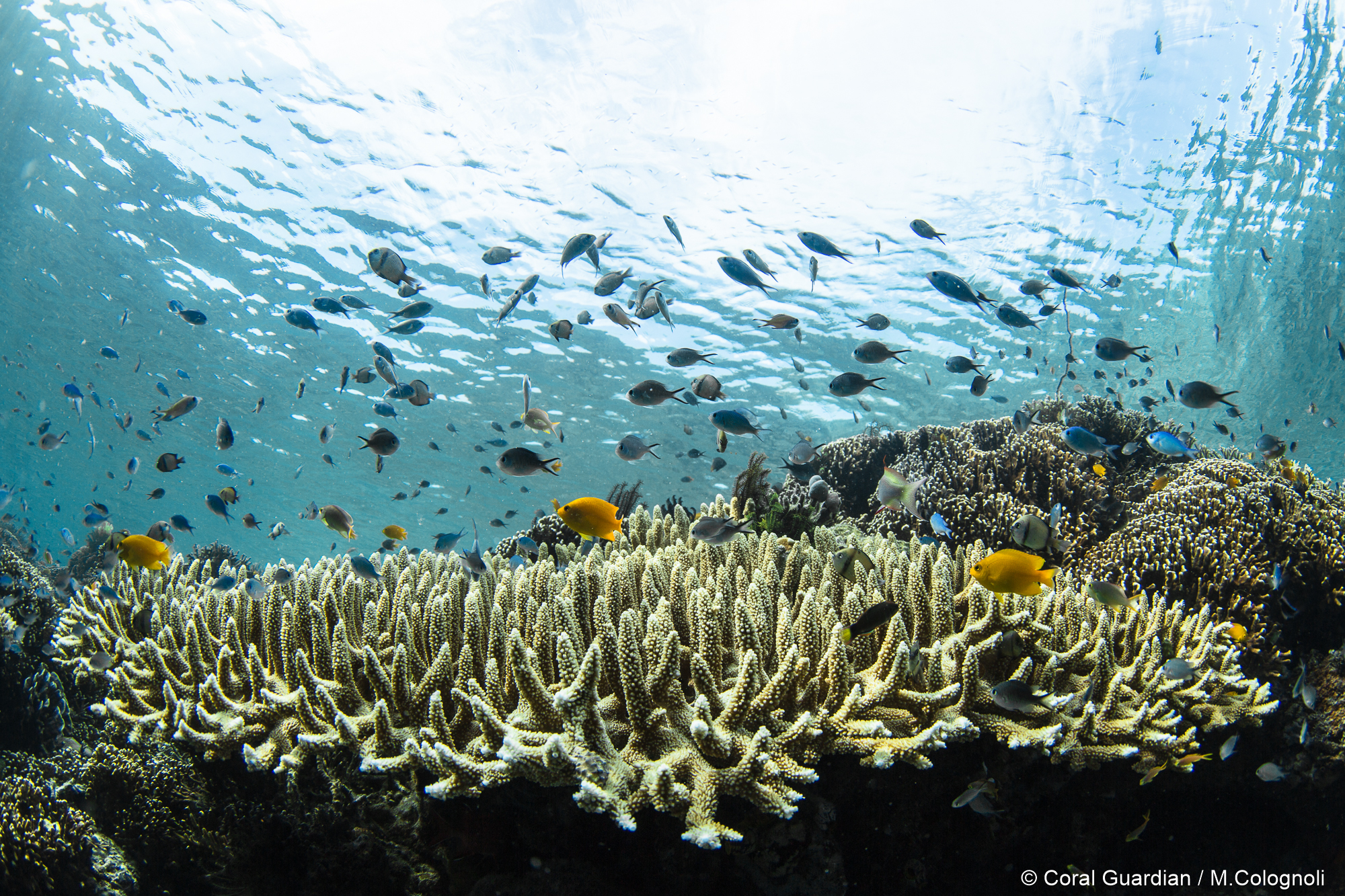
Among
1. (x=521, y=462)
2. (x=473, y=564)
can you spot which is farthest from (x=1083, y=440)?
(x=473, y=564)

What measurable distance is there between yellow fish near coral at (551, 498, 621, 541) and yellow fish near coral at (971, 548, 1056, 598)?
2366 mm

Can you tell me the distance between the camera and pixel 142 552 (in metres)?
4.93

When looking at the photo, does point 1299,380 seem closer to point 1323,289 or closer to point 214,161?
point 1323,289

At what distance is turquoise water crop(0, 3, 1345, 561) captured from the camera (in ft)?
42.2

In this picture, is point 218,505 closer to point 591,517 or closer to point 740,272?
point 591,517

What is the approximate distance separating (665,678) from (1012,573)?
196 cm

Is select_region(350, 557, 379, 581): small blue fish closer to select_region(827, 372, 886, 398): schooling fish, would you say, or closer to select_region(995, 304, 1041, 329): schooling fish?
select_region(827, 372, 886, 398): schooling fish

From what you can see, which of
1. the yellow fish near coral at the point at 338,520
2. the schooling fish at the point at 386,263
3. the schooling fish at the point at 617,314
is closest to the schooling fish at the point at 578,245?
the schooling fish at the point at 617,314

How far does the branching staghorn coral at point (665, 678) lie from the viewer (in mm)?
2375

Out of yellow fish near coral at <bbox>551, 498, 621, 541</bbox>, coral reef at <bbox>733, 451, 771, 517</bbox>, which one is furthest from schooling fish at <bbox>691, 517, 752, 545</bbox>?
coral reef at <bbox>733, 451, 771, 517</bbox>

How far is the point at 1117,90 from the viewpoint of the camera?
44.7ft

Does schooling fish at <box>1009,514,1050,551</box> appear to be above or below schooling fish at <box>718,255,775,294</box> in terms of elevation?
below

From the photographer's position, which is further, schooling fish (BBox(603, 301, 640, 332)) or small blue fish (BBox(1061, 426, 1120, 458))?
schooling fish (BBox(603, 301, 640, 332))

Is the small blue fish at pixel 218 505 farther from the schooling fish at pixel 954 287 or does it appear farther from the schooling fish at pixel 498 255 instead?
the schooling fish at pixel 954 287
